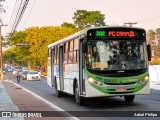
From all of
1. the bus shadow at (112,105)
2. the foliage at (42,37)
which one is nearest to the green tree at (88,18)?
the foliage at (42,37)

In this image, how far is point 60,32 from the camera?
3713 inches

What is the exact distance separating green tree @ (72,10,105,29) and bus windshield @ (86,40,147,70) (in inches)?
3632

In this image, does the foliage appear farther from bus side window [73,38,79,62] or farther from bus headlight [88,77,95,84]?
Result: bus headlight [88,77,95,84]

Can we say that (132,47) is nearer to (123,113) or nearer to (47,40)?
(123,113)

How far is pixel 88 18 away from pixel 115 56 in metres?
94.2

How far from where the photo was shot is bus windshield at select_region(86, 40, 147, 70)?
57.4 feet

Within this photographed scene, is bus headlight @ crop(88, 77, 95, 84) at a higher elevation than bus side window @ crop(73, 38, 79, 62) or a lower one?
lower

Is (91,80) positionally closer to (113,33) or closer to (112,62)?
(112,62)

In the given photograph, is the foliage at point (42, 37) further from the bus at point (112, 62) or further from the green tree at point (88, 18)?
the bus at point (112, 62)

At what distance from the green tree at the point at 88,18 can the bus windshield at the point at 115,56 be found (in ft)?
303

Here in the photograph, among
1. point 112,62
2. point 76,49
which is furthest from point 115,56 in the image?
point 76,49

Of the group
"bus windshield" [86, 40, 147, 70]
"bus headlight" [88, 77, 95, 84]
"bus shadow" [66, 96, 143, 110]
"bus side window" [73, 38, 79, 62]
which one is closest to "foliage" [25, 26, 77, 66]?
"bus shadow" [66, 96, 143, 110]

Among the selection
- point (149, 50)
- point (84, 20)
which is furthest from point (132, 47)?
point (84, 20)

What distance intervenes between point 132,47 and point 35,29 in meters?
80.5
